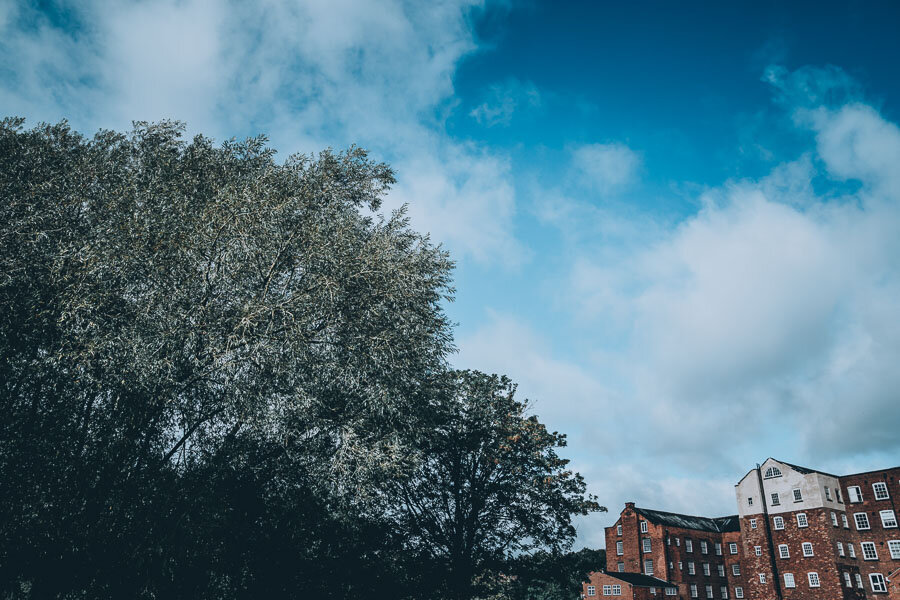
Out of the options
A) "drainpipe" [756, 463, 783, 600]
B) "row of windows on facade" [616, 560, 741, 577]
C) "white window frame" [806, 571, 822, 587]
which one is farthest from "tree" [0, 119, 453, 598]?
"row of windows on facade" [616, 560, 741, 577]

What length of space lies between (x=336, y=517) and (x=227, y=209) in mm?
10697

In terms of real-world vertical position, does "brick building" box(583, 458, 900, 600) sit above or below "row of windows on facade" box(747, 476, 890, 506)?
below

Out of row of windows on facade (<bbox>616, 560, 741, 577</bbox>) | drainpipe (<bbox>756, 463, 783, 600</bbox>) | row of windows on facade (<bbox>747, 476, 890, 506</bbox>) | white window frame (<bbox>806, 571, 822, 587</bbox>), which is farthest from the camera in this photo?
row of windows on facade (<bbox>616, 560, 741, 577</bbox>)

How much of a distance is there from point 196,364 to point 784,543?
239 ft

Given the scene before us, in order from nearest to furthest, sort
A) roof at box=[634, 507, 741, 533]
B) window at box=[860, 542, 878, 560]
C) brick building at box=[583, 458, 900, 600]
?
brick building at box=[583, 458, 900, 600], window at box=[860, 542, 878, 560], roof at box=[634, 507, 741, 533]

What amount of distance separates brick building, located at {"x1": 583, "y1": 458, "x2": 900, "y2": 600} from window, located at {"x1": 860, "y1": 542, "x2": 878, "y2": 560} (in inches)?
3.7

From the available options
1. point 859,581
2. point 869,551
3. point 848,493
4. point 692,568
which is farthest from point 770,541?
point 692,568

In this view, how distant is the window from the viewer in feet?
189

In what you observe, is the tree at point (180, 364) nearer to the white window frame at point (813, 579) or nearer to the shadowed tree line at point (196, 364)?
the shadowed tree line at point (196, 364)

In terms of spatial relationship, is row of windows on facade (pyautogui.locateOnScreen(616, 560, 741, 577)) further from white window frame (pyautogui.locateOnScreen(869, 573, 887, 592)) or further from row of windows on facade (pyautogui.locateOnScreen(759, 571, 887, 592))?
white window frame (pyautogui.locateOnScreen(869, 573, 887, 592))

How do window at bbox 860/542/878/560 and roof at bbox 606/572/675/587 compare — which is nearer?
window at bbox 860/542/878/560

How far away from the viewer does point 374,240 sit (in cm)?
1872

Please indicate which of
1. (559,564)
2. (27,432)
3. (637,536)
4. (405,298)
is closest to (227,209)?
(405,298)

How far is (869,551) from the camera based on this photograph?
5828 cm
